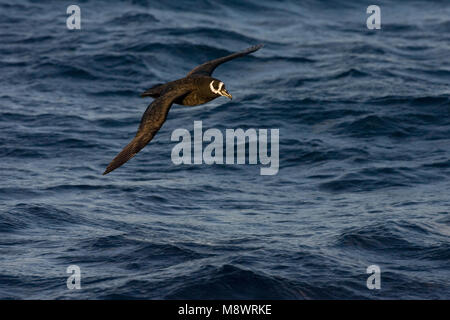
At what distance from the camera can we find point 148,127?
1305cm

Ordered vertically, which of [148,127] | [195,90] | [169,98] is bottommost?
[148,127]

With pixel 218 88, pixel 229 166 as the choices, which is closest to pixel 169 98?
pixel 218 88

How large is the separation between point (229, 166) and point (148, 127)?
6.87 m

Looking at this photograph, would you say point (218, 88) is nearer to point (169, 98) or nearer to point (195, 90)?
point (195, 90)

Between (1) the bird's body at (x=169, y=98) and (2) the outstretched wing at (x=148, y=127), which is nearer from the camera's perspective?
(2) the outstretched wing at (x=148, y=127)

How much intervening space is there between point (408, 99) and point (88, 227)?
10039 mm

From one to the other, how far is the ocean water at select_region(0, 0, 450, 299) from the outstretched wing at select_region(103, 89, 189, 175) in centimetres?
224

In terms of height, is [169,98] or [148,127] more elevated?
[169,98]

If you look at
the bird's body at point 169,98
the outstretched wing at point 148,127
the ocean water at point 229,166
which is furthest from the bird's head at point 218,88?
the ocean water at point 229,166

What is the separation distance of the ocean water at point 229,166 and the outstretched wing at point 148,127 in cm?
224

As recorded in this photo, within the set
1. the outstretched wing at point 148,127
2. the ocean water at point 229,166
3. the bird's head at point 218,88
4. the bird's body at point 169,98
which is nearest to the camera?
the outstretched wing at point 148,127

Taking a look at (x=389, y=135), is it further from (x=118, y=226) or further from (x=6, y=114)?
(x=6, y=114)

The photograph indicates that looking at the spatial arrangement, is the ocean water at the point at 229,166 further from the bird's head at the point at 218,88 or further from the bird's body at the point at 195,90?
the bird's head at the point at 218,88

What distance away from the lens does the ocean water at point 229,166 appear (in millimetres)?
14539
